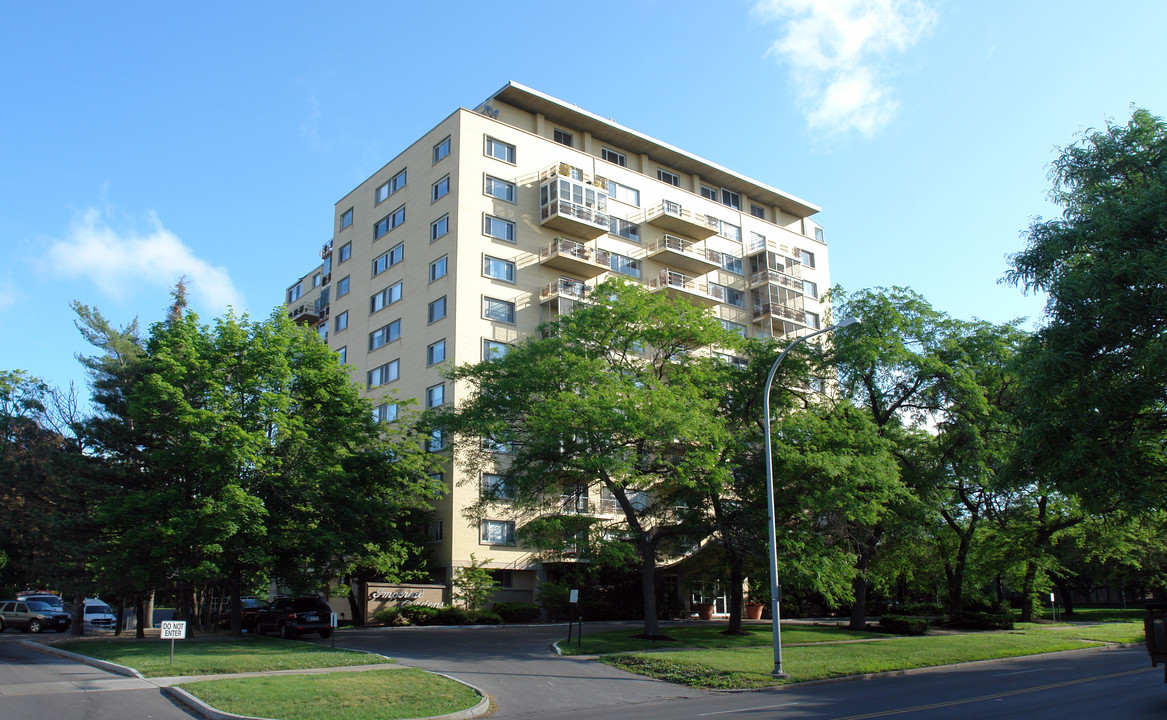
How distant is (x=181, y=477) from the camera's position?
1198 inches

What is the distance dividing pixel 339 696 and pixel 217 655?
27.5 feet

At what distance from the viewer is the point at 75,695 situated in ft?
53.8

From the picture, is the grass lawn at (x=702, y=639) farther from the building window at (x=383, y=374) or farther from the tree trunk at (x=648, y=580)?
the building window at (x=383, y=374)

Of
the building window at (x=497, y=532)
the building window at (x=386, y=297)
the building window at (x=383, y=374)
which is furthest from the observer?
the building window at (x=386, y=297)

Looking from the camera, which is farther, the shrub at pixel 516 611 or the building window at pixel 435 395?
the building window at pixel 435 395

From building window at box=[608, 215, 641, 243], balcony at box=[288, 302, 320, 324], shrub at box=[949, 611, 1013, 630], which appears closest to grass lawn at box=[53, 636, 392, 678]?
shrub at box=[949, 611, 1013, 630]

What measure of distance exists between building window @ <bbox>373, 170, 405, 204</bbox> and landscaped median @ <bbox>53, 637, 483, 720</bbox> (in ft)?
107

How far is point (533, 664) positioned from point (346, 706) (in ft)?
27.5

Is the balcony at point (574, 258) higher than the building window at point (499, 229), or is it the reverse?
the building window at point (499, 229)

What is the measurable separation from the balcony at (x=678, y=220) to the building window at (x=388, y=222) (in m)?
15.2

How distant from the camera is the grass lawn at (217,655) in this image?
19.8 m

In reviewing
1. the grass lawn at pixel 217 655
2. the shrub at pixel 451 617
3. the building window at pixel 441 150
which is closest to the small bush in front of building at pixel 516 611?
the shrub at pixel 451 617

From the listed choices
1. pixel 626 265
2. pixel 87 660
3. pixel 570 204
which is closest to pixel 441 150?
pixel 570 204

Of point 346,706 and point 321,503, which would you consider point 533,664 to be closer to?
point 346,706
